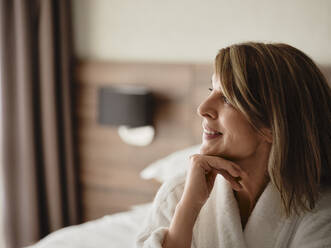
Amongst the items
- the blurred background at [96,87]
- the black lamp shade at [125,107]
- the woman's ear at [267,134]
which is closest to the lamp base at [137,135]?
the blurred background at [96,87]

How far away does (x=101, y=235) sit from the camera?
173 cm

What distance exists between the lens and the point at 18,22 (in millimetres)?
2377

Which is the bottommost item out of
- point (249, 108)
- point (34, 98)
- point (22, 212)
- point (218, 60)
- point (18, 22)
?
point (22, 212)

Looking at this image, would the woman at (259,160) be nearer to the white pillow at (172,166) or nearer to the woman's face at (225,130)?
the woman's face at (225,130)

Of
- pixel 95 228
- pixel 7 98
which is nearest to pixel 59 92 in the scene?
pixel 7 98

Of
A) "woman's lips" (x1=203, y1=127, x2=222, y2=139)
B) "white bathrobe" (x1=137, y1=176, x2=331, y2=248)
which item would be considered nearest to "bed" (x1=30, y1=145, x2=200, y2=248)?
"white bathrobe" (x1=137, y1=176, x2=331, y2=248)

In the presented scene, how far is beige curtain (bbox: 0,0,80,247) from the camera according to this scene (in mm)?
2404

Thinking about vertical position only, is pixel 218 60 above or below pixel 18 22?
below

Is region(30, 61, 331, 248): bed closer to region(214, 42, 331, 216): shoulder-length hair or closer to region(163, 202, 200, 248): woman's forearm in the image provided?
region(163, 202, 200, 248): woman's forearm

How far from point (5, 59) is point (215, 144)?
1625 mm

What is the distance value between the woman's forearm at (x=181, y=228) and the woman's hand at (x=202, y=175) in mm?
20

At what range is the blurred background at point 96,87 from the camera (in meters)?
2.31

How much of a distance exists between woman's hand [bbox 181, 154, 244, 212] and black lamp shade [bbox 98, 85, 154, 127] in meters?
1.04

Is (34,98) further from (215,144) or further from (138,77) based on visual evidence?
(215,144)
